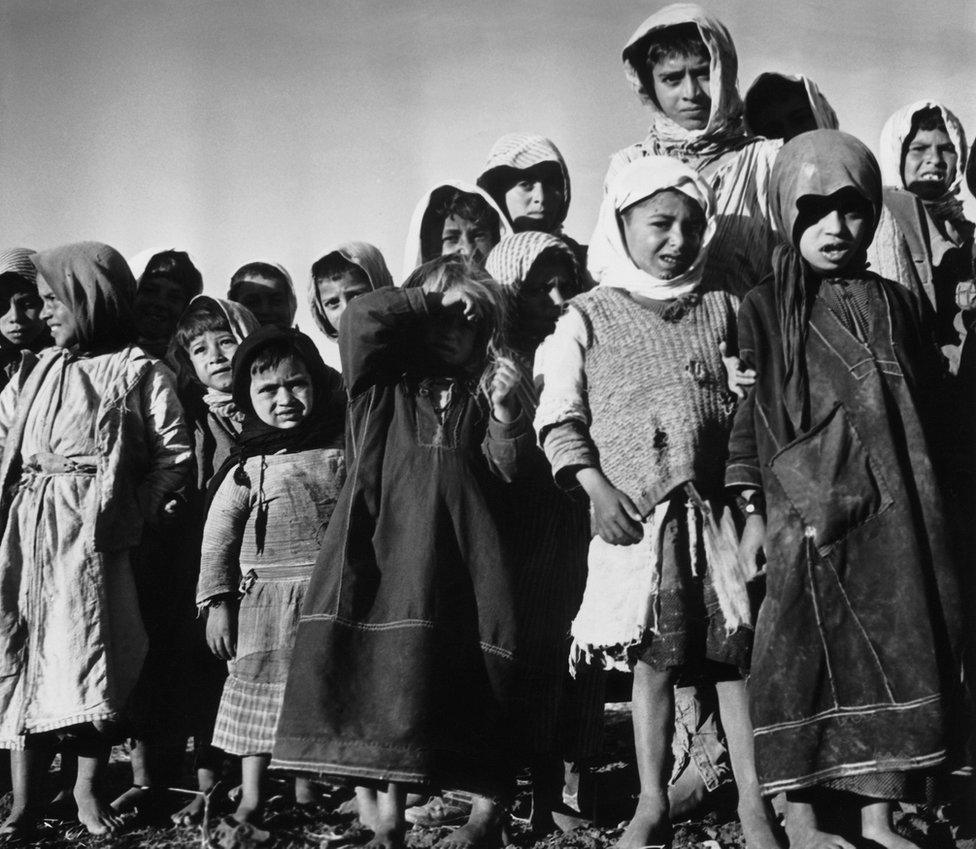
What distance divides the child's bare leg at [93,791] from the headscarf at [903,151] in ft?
11.1

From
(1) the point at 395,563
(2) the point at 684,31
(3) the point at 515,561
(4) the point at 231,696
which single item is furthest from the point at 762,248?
(4) the point at 231,696

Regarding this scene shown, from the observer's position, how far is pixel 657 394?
11.3ft

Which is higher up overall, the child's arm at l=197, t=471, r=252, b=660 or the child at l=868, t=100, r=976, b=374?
the child at l=868, t=100, r=976, b=374

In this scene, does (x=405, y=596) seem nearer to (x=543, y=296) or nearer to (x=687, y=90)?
(x=543, y=296)

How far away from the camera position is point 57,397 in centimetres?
444

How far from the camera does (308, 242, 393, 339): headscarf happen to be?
4.82m

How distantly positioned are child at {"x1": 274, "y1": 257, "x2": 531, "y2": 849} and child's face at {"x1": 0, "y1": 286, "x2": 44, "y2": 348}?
210cm

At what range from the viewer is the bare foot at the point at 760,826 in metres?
3.08

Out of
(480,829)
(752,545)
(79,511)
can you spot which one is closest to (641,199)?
(752,545)

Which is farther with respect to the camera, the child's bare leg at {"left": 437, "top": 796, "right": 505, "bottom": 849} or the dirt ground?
the child's bare leg at {"left": 437, "top": 796, "right": 505, "bottom": 849}

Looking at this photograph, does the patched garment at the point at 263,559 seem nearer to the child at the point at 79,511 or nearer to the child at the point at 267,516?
the child at the point at 267,516

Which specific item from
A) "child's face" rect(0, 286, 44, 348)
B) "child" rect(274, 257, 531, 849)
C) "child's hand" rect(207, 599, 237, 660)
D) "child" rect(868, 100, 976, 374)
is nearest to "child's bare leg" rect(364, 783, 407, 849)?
"child" rect(274, 257, 531, 849)

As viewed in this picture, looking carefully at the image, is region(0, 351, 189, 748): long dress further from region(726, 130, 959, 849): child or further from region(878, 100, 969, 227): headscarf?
region(878, 100, 969, 227): headscarf

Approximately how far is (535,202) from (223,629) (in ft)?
6.84
